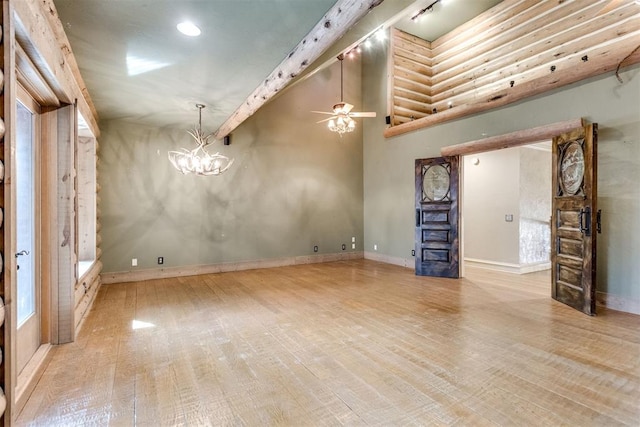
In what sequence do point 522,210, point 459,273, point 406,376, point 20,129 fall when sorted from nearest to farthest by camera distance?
point 406,376, point 20,129, point 459,273, point 522,210

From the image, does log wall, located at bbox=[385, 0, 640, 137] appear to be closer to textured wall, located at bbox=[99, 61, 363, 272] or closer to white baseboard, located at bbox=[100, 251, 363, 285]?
textured wall, located at bbox=[99, 61, 363, 272]

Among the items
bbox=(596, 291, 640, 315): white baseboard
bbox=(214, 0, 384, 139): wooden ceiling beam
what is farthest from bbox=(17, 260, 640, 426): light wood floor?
bbox=(214, 0, 384, 139): wooden ceiling beam

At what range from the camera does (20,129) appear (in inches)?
110

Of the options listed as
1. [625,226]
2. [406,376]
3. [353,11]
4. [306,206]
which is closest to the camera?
[353,11]

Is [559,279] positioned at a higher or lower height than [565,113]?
lower

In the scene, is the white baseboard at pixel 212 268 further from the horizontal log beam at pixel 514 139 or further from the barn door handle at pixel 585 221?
the barn door handle at pixel 585 221

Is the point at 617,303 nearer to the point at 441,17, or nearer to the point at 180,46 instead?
the point at 180,46

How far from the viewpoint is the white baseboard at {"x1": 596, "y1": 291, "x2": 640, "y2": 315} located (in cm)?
387

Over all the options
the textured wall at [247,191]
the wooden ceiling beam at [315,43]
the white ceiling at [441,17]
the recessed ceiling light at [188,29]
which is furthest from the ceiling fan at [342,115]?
the recessed ceiling light at [188,29]

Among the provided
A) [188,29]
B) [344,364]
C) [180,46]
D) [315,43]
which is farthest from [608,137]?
[180,46]

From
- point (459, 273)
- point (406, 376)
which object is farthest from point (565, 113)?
point (406, 376)

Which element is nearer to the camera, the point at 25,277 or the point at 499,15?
the point at 25,277

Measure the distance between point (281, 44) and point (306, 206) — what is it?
15.9ft

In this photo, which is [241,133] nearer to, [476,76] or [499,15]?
[476,76]
